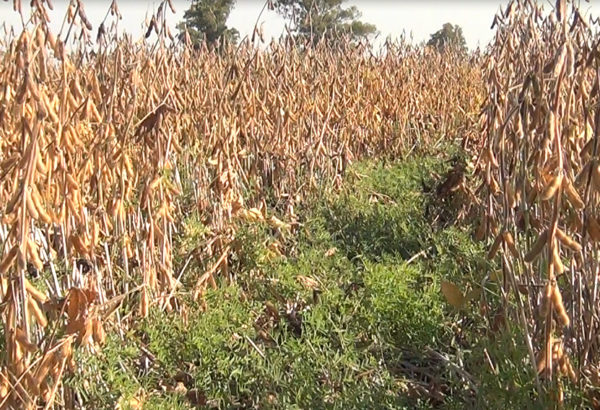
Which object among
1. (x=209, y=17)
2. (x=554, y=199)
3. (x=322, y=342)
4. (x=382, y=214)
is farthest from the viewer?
(x=209, y=17)

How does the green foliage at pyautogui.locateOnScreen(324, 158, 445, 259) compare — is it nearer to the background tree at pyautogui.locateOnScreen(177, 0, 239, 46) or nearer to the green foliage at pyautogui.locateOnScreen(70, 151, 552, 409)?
the green foliage at pyautogui.locateOnScreen(70, 151, 552, 409)

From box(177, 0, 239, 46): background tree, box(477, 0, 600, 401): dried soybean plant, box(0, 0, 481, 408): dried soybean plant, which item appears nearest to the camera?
box(477, 0, 600, 401): dried soybean plant

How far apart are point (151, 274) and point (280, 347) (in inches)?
18.8

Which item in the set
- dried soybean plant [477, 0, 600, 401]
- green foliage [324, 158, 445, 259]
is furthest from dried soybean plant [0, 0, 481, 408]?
dried soybean plant [477, 0, 600, 401]

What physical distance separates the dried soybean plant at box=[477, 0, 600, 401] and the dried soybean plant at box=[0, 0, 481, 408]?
0.94m

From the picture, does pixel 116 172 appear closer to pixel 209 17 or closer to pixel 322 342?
pixel 322 342

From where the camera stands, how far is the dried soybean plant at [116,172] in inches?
65.3

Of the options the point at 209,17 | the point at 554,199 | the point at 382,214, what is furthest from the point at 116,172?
the point at 209,17

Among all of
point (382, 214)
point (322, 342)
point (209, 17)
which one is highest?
point (209, 17)

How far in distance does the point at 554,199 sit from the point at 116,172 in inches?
50.6

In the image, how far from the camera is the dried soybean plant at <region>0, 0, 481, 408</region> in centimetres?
166

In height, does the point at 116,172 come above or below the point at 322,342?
above

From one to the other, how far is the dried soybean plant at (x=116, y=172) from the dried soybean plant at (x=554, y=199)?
94cm

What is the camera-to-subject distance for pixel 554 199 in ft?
4.93
